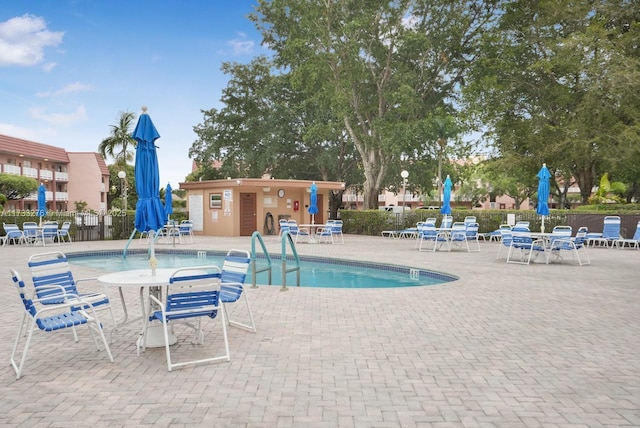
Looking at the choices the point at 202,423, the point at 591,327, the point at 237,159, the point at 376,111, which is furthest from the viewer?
the point at 237,159

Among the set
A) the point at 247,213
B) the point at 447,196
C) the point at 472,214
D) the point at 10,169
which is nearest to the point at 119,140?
the point at 10,169

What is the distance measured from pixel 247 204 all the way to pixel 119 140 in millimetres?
16507

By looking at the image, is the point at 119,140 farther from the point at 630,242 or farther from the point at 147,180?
the point at 147,180

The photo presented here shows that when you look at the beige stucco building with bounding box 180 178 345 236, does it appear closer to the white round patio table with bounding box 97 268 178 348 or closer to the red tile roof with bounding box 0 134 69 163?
the white round patio table with bounding box 97 268 178 348

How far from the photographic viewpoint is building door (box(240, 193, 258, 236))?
919 inches

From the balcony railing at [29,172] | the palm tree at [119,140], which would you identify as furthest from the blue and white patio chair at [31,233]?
the balcony railing at [29,172]

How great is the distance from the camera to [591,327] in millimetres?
5648

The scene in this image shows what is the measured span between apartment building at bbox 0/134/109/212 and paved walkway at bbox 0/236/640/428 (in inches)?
1718

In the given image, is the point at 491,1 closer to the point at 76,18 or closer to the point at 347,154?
the point at 347,154

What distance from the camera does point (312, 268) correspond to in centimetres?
1302

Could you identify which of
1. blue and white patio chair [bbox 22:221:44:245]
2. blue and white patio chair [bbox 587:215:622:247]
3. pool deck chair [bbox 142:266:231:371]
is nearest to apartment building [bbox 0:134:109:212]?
blue and white patio chair [bbox 22:221:44:245]

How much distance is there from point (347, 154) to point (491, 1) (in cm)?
1268

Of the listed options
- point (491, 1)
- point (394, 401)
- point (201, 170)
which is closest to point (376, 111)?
point (491, 1)

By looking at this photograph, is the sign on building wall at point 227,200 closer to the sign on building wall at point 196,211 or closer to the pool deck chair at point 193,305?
the sign on building wall at point 196,211
